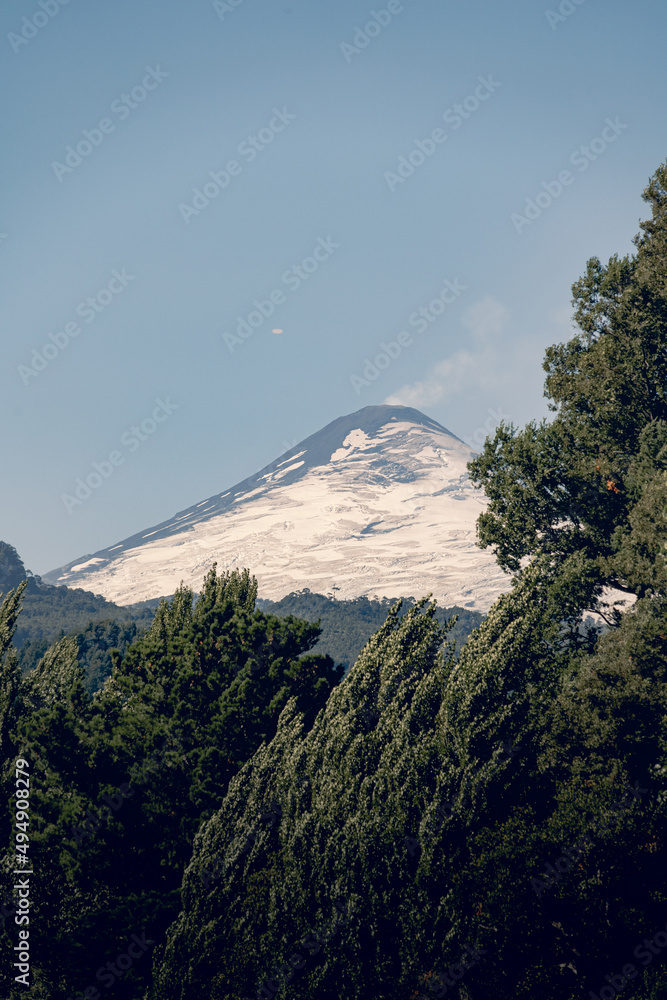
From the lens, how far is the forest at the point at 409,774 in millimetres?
17344

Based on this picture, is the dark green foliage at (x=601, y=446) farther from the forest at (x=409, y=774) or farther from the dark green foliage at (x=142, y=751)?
the dark green foliage at (x=142, y=751)

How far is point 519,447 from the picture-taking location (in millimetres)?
27438

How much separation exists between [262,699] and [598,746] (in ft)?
40.0

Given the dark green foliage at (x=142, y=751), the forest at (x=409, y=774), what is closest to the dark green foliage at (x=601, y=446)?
the forest at (x=409, y=774)

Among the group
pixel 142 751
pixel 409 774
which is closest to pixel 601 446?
pixel 409 774

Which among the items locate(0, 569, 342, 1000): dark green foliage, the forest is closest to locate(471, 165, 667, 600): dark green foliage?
the forest

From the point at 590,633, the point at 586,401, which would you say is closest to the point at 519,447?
the point at 586,401

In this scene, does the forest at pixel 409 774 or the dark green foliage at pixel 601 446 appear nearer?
the forest at pixel 409 774

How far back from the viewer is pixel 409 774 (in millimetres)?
18797

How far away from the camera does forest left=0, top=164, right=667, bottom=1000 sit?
1734 centimetres

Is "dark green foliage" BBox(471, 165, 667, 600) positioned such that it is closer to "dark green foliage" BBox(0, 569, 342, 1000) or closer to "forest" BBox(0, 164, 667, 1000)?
"forest" BBox(0, 164, 667, 1000)

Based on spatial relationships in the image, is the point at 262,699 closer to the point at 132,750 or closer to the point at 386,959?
the point at 132,750

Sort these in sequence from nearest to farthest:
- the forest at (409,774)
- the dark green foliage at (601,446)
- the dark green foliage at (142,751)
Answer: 1. the forest at (409,774)
2. the dark green foliage at (142,751)
3. the dark green foliage at (601,446)

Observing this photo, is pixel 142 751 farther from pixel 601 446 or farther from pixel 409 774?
pixel 601 446
